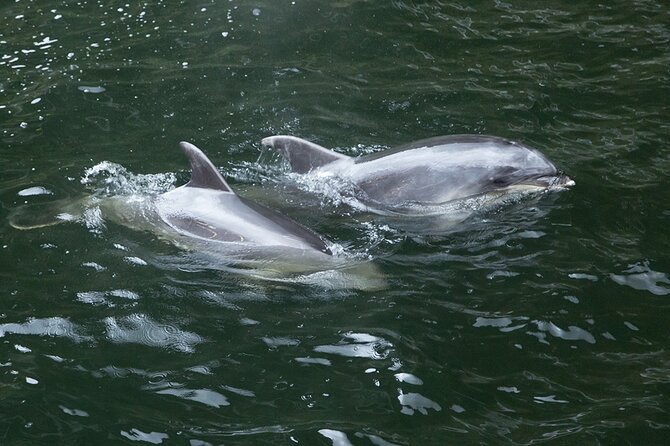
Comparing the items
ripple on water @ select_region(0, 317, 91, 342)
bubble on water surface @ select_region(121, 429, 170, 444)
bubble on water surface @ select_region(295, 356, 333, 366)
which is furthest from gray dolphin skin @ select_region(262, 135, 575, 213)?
bubble on water surface @ select_region(121, 429, 170, 444)

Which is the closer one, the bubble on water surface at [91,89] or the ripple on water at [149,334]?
the ripple on water at [149,334]

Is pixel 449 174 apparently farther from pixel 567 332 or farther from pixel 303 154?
pixel 567 332

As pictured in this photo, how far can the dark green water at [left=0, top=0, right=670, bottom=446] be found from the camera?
236 inches

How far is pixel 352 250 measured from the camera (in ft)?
26.2

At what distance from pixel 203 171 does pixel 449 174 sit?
2.33 m

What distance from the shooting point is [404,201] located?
28.7ft

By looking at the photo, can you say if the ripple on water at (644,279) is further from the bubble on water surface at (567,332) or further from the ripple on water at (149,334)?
the ripple on water at (149,334)

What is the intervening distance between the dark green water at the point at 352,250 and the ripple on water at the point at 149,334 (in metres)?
0.03

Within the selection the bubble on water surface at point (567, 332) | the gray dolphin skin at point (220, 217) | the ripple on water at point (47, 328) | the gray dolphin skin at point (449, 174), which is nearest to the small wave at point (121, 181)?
the gray dolphin skin at point (220, 217)

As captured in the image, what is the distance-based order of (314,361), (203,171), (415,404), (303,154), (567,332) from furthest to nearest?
1. (303,154)
2. (203,171)
3. (567,332)
4. (314,361)
5. (415,404)

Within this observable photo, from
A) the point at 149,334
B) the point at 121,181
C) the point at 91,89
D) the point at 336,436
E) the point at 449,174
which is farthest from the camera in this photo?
the point at 91,89

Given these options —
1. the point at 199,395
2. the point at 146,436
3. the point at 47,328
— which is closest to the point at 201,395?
the point at 199,395

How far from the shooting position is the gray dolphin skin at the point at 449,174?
8.73 metres

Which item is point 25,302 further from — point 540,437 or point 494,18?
point 494,18
